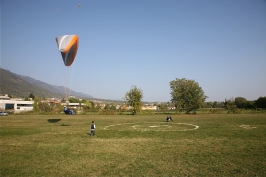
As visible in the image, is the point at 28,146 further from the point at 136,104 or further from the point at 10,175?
the point at 136,104

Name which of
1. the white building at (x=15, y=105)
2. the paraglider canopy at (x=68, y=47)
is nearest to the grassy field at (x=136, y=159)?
the paraglider canopy at (x=68, y=47)

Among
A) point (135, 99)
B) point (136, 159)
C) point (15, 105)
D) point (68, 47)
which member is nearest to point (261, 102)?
point (135, 99)

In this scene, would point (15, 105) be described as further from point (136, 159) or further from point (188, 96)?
point (136, 159)

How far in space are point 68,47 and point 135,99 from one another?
156 ft

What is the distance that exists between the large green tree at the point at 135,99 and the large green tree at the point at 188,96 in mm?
13678

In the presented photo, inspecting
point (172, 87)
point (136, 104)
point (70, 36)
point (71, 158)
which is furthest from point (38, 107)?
point (71, 158)

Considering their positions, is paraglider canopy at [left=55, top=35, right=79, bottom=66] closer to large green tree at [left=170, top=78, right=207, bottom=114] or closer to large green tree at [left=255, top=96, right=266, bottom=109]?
large green tree at [left=170, top=78, right=207, bottom=114]

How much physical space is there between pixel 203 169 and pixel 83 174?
18.3ft

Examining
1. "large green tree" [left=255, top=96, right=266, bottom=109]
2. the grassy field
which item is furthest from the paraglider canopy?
"large green tree" [left=255, top=96, right=266, bottom=109]

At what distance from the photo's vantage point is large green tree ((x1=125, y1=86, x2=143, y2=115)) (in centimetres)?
6756

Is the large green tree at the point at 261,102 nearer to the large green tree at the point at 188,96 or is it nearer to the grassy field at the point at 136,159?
the large green tree at the point at 188,96

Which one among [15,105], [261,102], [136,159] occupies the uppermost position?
[261,102]

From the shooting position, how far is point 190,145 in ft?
→ 48.8

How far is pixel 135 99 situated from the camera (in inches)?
2694
